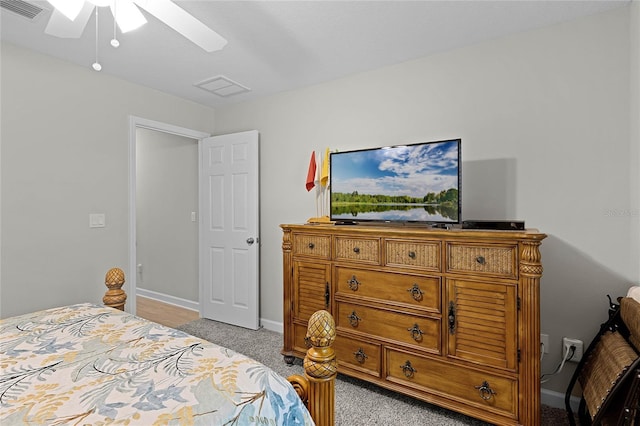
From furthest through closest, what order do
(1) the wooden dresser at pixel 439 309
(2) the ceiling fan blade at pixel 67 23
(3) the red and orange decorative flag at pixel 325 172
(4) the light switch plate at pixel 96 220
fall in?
1. (3) the red and orange decorative flag at pixel 325 172
2. (4) the light switch plate at pixel 96 220
3. (1) the wooden dresser at pixel 439 309
4. (2) the ceiling fan blade at pixel 67 23

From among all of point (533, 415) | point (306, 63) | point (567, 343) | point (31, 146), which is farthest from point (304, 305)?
point (31, 146)

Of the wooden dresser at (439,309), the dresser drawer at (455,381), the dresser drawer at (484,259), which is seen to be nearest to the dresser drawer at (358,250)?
the wooden dresser at (439,309)

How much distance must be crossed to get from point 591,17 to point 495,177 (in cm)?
111

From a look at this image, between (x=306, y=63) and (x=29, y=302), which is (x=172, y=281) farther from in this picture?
(x=306, y=63)

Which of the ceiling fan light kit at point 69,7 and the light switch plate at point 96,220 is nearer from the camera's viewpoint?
the ceiling fan light kit at point 69,7

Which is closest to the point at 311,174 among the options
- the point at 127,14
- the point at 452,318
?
the point at 452,318

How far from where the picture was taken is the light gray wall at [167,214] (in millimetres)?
4199

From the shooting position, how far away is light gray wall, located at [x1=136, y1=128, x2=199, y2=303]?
165 inches

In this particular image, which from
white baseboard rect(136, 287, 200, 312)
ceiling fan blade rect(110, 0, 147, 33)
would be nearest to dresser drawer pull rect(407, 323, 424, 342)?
ceiling fan blade rect(110, 0, 147, 33)

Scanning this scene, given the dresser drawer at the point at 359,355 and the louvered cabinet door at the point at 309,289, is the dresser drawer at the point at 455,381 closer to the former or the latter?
the dresser drawer at the point at 359,355

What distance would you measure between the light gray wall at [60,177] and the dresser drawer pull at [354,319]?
2.25 m

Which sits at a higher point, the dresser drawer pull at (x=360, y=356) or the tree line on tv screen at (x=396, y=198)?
the tree line on tv screen at (x=396, y=198)

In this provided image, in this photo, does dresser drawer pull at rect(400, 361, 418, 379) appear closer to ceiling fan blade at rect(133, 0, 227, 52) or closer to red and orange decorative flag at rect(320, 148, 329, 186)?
red and orange decorative flag at rect(320, 148, 329, 186)

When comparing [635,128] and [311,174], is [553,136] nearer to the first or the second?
[635,128]
